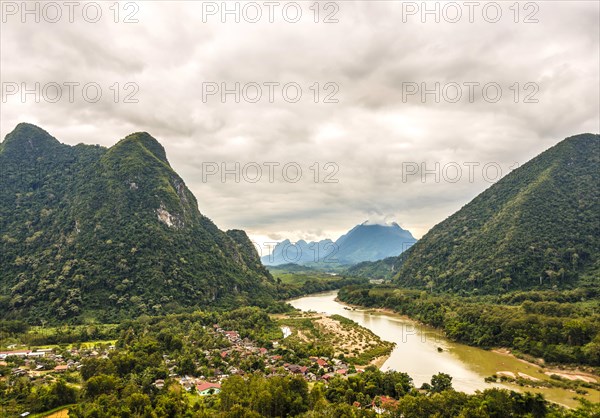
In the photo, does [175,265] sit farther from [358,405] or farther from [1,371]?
[358,405]

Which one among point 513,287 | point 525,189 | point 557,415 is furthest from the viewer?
point 525,189

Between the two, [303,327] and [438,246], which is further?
[438,246]

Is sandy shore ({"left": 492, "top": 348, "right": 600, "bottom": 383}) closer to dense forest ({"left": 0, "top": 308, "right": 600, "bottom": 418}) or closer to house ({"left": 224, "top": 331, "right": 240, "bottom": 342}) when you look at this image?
dense forest ({"left": 0, "top": 308, "right": 600, "bottom": 418})

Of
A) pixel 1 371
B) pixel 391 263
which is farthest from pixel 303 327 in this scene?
pixel 391 263

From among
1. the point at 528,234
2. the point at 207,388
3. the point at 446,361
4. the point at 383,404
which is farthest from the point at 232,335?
the point at 528,234

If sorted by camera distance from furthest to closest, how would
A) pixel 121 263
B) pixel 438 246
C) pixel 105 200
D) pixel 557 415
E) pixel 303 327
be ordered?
pixel 438 246 < pixel 105 200 < pixel 121 263 < pixel 303 327 < pixel 557 415

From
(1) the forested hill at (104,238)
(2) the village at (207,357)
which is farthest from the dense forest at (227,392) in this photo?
(1) the forested hill at (104,238)

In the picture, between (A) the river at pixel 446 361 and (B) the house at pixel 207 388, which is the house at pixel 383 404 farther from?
(B) the house at pixel 207 388

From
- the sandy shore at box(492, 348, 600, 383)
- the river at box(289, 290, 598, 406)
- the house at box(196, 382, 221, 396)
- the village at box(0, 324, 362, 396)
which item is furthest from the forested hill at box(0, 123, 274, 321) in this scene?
the sandy shore at box(492, 348, 600, 383)
